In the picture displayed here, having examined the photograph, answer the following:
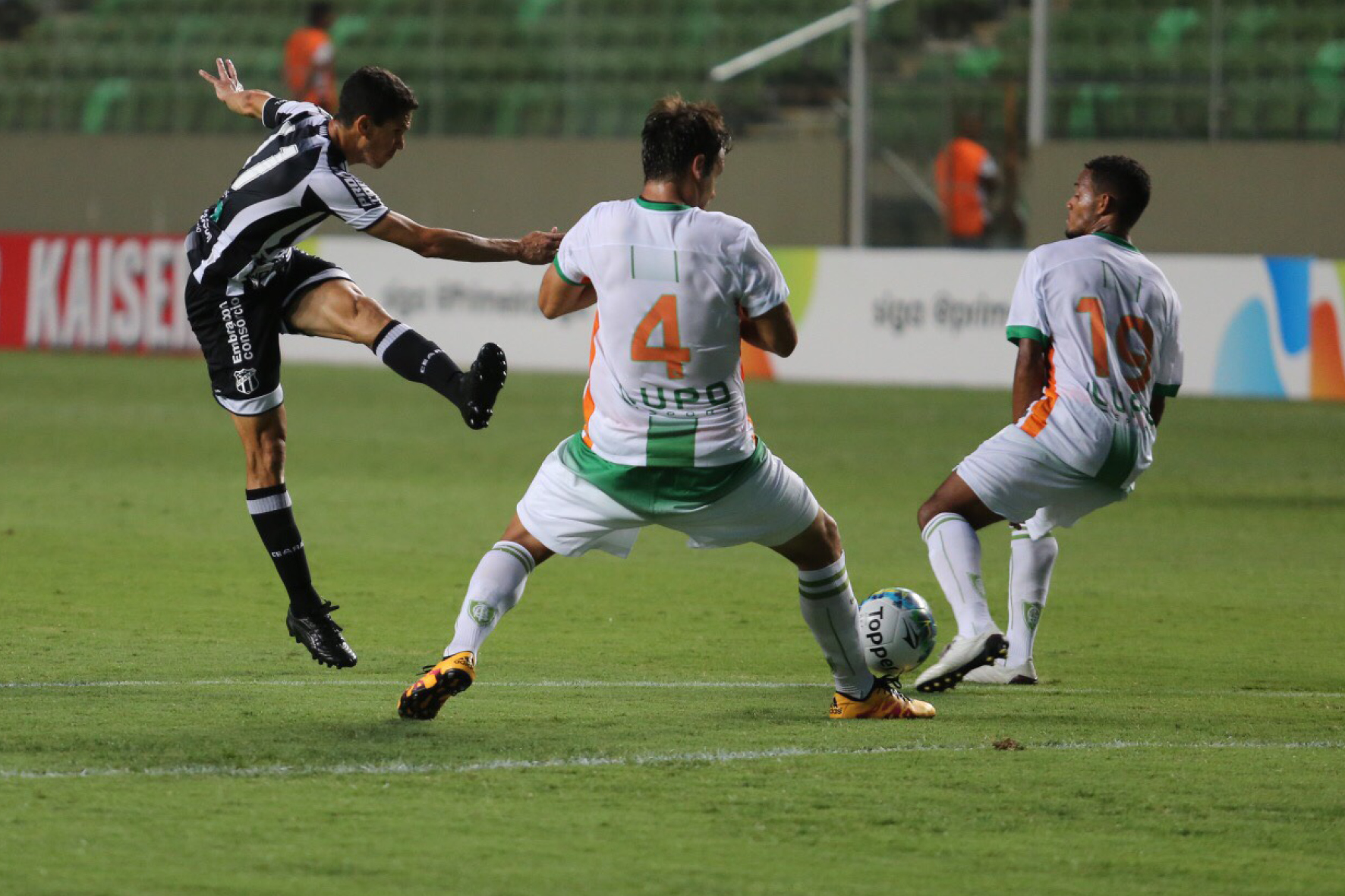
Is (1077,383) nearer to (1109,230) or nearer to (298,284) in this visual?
(1109,230)

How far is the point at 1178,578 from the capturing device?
9945 mm

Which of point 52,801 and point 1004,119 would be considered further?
point 1004,119

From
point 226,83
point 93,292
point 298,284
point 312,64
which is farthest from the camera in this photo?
point 312,64

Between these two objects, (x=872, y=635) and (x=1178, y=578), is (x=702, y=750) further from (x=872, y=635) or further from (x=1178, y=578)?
(x=1178, y=578)

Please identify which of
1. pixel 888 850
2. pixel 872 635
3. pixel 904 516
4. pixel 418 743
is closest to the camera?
pixel 888 850

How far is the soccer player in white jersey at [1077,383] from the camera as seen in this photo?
665cm

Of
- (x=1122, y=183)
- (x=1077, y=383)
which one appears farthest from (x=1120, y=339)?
(x=1122, y=183)

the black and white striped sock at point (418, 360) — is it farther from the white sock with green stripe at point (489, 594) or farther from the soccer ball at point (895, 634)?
the soccer ball at point (895, 634)

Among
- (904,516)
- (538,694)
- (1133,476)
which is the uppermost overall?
(1133,476)

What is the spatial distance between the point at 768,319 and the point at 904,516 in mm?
6341

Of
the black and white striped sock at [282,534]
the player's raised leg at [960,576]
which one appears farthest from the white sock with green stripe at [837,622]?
the black and white striped sock at [282,534]

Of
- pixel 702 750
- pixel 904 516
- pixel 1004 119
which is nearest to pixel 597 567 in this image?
pixel 904 516

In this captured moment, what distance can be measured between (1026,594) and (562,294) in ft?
7.68

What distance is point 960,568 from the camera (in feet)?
Answer: 21.7
